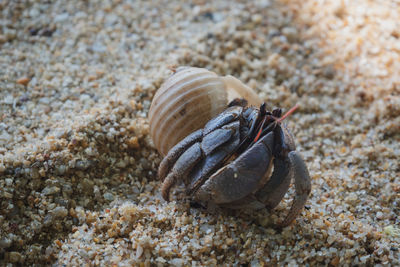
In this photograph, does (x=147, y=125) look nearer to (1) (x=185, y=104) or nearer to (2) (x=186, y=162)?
(1) (x=185, y=104)

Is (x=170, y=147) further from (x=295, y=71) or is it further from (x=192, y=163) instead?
(x=295, y=71)

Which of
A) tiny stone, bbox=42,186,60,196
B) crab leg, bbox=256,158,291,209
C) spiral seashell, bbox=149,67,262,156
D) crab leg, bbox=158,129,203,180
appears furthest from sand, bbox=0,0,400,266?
spiral seashell, bbox=149,67,262,156

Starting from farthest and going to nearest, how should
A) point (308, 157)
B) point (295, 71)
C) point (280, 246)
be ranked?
point (295, 71), point (308, 157), point (280, 246)

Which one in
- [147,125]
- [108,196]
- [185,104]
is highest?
[185,104]

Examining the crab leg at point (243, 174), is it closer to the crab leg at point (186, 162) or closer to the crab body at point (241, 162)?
the crab body at point (241, 162)

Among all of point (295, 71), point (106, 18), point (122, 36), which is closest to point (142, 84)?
point (122, 36)

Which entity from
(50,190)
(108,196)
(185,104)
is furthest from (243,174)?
(50,190)
